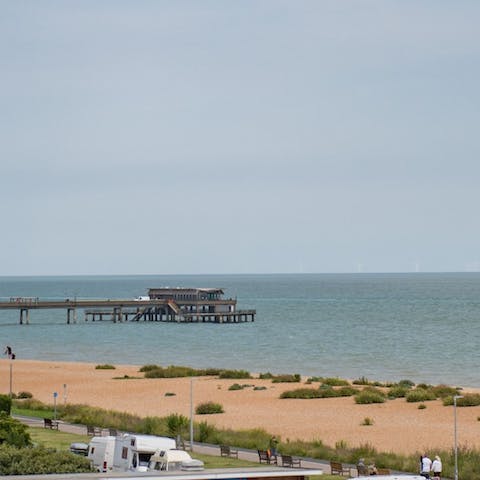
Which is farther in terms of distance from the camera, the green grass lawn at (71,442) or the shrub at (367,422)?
the shrub at (367,422)

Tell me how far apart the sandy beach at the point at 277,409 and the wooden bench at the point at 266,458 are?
5510 millimetres

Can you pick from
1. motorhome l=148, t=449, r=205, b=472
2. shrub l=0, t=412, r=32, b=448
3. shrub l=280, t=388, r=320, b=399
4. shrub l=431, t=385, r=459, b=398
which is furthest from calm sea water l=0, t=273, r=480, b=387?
motorhome l=148, t=449, r=205, b=472

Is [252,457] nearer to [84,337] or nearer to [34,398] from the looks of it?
[34,398]

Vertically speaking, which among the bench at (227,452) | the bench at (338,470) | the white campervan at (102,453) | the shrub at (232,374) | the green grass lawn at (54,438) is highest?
the white campervan at (102,453)

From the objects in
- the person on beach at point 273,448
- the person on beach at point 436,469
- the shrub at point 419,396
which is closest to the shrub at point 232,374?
the shrub at point 419,396

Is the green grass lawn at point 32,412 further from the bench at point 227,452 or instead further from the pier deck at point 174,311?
the pier deck at point 174,311

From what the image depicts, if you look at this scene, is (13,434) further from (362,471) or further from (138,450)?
(362,471)

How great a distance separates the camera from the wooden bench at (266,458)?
35594 millimetres

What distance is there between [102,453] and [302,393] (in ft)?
93.7

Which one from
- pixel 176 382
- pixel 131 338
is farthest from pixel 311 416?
pixel 131 338

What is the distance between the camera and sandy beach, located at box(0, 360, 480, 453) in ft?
144

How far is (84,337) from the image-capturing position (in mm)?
128000

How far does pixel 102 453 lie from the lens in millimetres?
31750

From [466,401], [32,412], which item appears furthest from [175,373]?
[466,401]
